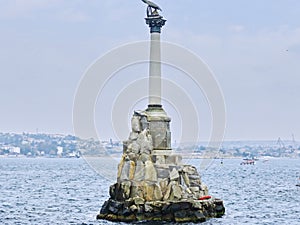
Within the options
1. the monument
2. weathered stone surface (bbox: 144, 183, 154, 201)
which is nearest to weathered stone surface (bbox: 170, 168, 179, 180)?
the monument

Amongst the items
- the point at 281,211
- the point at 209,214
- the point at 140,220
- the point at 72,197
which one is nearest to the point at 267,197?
the point at 281,211

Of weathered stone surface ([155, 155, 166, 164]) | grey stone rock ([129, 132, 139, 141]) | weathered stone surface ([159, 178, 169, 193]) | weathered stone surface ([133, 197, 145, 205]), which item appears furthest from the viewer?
grey stone rock ([129, 132, 139, 141])

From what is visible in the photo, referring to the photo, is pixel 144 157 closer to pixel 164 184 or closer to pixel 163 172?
pixel 163 172

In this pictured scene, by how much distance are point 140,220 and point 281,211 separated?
1569 centimetres

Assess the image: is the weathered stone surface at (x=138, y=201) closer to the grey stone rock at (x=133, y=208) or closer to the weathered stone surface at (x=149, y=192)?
the grey stone rock at (x=133, y=208)

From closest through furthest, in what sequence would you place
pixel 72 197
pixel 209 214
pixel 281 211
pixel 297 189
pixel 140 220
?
1. pixel 140 220
2. pixel 209 214
3. pixel 281 211
4. pixel 72 197
5. pixel 297 189

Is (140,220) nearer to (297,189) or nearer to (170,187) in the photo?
(170,187)

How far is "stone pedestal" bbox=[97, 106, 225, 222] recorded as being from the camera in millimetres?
43469

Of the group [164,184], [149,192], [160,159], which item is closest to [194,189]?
[164,184]

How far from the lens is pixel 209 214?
150ft

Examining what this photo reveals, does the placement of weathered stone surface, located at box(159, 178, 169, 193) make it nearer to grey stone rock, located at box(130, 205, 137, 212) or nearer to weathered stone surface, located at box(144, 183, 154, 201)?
weathered stone surface, located at box(144, 183, 154, 201)

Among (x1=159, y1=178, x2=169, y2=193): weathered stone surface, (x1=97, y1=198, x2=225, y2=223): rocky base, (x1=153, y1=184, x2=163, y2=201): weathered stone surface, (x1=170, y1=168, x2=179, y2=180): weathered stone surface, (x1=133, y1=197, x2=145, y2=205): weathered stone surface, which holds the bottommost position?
(x1=97, y1=198, x2=225, y2=223): rocky base

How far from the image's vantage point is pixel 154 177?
45.2 metres

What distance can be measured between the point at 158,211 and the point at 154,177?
2.71 m
